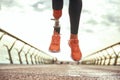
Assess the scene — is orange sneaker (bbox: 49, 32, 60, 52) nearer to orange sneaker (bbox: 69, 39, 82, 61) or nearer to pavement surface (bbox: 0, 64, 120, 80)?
orange sneaker (bbox: 69, 39, 82, 61)

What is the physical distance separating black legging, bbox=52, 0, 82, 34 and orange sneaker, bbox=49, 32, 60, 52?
0.44 metres

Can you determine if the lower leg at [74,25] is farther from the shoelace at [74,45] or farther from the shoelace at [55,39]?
the shoelace at [55,39]

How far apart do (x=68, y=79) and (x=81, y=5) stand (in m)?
1.65

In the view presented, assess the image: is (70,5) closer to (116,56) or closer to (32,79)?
(32,79)

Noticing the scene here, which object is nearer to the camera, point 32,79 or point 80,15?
point 32,79

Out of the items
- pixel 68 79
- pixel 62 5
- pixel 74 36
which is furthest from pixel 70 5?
pixel 68 79

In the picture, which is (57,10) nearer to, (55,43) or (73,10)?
(73,10)

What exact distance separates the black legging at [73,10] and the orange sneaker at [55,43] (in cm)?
44

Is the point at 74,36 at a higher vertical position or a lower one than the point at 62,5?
lower

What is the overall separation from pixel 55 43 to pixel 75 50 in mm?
419

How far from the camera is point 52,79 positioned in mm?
4641

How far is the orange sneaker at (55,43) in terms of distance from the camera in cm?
607

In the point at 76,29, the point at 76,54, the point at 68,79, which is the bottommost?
the point at 68,79

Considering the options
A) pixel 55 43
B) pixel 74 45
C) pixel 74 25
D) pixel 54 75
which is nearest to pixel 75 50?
pixel 74 45
